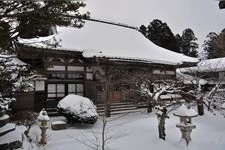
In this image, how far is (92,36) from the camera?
738 inches

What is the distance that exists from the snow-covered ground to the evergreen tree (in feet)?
105

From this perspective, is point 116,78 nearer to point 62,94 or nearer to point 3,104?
point 62,94

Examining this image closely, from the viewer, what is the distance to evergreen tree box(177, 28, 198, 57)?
45875 mm

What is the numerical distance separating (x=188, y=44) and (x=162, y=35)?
11904 mm

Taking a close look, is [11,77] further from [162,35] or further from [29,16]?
[162,35]

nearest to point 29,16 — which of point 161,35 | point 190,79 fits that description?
point 190,79

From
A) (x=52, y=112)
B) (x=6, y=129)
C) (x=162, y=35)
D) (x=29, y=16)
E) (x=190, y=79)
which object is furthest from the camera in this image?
(x=162, y=35)

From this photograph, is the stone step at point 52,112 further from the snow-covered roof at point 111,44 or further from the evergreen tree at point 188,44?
the evergreen tree at point 188,44

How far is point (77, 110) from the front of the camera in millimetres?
12812

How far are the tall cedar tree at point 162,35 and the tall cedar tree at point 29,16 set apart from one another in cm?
3144

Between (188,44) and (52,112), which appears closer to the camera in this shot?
(52,112)

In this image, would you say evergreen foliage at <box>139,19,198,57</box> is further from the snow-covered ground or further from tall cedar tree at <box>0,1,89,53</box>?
tall cedar tree at <box>0,1,89,53</box>

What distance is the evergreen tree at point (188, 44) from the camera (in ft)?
151

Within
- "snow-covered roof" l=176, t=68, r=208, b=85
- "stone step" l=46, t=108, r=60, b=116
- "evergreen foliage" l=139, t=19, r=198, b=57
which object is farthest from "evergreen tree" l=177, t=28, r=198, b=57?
"stone step" l=46, t=108, r=60, b=116
